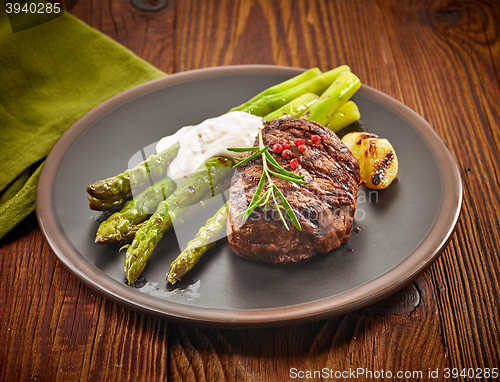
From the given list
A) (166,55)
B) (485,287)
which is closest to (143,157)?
(166,55)

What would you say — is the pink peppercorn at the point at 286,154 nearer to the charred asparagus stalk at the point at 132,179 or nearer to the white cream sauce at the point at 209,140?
the white cream sauce at the point at 209,140

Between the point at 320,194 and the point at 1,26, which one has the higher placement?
the point at 320,194

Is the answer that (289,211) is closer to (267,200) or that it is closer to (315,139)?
(267,200)

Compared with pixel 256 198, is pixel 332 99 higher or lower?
higher

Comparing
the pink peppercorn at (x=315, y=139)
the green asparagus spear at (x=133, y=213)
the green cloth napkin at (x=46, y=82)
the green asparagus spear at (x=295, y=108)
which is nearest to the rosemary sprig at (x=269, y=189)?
the pink peppercorn at (x=315, y=139)

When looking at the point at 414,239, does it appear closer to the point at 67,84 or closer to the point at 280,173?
the point at 280,173

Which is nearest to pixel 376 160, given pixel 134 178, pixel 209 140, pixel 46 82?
pixel 209 140

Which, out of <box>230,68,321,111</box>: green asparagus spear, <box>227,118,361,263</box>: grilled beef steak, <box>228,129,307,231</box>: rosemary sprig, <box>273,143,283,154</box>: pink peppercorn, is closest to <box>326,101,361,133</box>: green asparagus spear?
<box>230,68,321,111</box>: green asparagus spear
